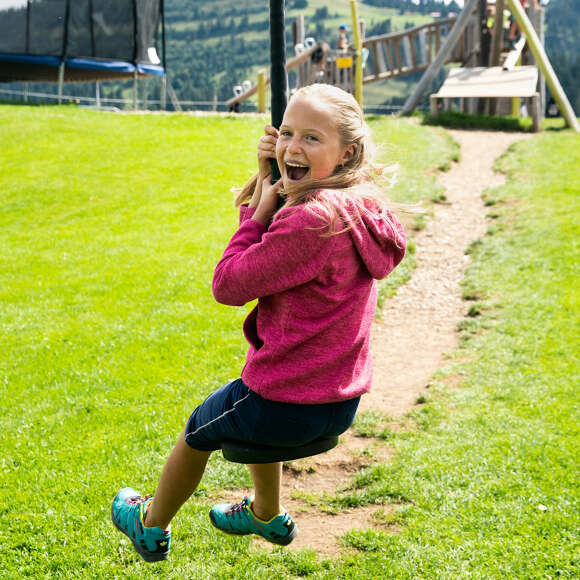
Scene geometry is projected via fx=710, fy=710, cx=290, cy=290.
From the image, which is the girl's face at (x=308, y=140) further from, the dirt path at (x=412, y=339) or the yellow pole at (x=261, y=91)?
the yellow pole at (x=261, y=91)

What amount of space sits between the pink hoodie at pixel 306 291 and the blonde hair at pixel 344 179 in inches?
1.2

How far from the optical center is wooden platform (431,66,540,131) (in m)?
16.5

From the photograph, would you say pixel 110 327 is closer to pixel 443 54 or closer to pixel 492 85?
pixel 492 85

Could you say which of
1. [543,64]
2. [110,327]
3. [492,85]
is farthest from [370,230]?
[543,64]

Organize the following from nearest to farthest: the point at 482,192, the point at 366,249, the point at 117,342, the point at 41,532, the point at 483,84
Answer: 1. the point at 366,249
2. the point at 41,532
3. the point at 117,342
4. the point at 482,192
5. the point at 483,84

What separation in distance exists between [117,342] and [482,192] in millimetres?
7682

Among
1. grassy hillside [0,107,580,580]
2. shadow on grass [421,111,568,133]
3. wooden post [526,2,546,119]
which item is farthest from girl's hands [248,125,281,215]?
wooden post [526,2,546,119]

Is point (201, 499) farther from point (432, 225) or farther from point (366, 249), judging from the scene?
point (432, 225)

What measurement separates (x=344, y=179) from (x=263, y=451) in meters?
→ 1.04

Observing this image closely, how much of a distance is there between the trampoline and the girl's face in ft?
65.6

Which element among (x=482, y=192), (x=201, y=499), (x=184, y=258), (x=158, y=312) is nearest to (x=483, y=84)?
(x=482, y=192)

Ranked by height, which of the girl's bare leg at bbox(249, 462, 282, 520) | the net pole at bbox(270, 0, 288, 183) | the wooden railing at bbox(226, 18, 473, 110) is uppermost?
the wooden railing at bbox(226, 18, 473, 110)

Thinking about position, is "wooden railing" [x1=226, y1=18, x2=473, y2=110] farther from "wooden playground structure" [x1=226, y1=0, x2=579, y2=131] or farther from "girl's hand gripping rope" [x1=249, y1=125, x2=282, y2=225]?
"girl's hand gripping rope" [x1=249, y1=125, x2=282, y2=225]

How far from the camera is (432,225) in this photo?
438 inches
